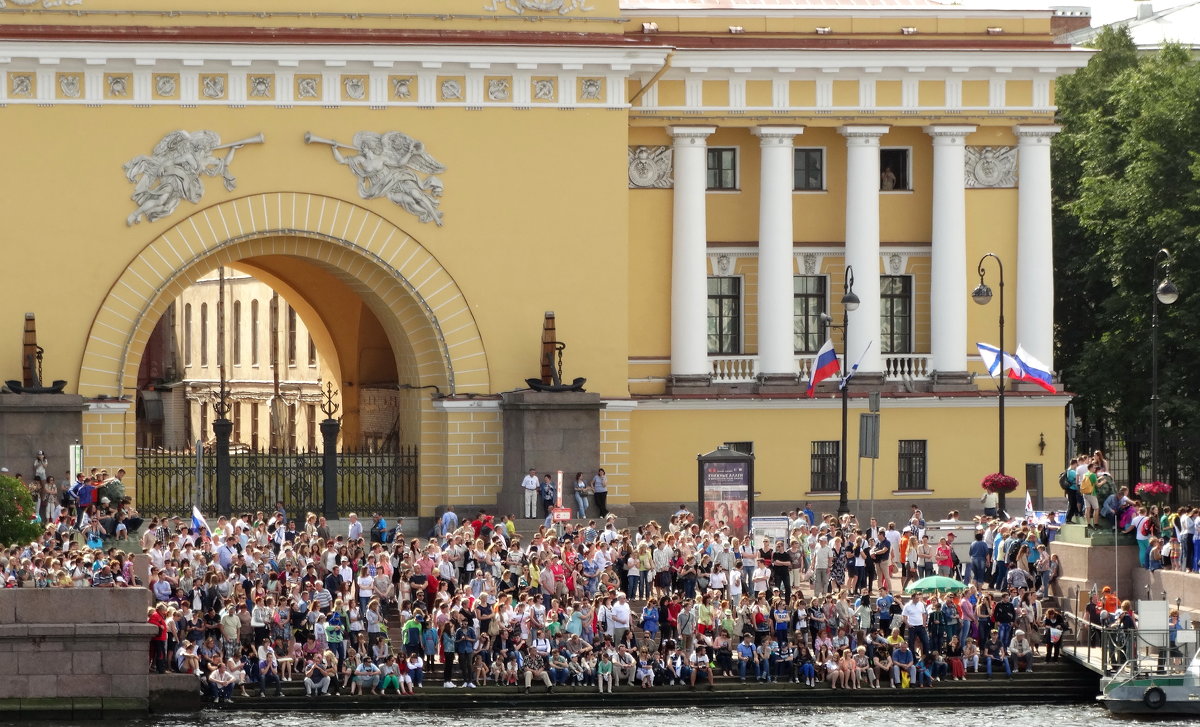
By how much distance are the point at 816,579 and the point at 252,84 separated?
14980 millimetres

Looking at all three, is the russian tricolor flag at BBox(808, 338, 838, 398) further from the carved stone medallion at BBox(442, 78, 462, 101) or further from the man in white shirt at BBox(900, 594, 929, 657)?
the man in white shirt at BBox(900, 594, 929, 657)

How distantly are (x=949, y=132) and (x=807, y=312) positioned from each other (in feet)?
15.8

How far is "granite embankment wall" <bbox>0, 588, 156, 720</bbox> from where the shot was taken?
41656 millimetres

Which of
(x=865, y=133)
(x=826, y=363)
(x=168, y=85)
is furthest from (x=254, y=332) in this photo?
(x=826, y=363)

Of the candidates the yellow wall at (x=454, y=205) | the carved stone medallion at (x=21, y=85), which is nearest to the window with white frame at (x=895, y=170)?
the yellow wall at (x=454, y=205)

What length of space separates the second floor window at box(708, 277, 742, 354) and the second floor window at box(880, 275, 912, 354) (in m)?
3.13

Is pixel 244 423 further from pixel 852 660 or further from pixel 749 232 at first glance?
pixel 852 660

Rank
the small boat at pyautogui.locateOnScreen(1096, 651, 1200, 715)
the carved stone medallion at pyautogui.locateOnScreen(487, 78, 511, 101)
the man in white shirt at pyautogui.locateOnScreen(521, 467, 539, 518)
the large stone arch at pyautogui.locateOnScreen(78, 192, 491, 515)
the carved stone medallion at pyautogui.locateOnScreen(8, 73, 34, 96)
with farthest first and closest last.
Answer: the carved stone medallion at pyautogui.locateOnScreen(487, 78, 511, 101)
the large stone arch at pyautogui.locateOnScreen(78, 192, 491, 515)
the carved stone medallion at pyautogui.locateOnScreen(8, 73, 34, 96)
the man in white shirt at pyautogui.locateOnScreen(521, 467, 539, 518)
the small boat at pyautogui.locateOnScreen(1096, 651, 1200, 715)

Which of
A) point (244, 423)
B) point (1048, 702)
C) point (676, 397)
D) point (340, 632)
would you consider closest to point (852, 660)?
point (1048, 702)

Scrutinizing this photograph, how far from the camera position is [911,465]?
2298 inches

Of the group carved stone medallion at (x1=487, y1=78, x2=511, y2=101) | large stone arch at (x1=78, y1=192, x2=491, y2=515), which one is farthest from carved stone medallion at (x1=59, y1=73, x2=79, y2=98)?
carved stone medallion at (x1=487, y1=78, x2=511, y2=101)

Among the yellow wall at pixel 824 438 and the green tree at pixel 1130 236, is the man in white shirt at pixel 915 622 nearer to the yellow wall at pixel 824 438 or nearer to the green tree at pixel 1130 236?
the yellow wall at pixel 824 438

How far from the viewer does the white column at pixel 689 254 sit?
57.5 metres

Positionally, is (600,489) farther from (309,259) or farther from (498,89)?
(498,89)
